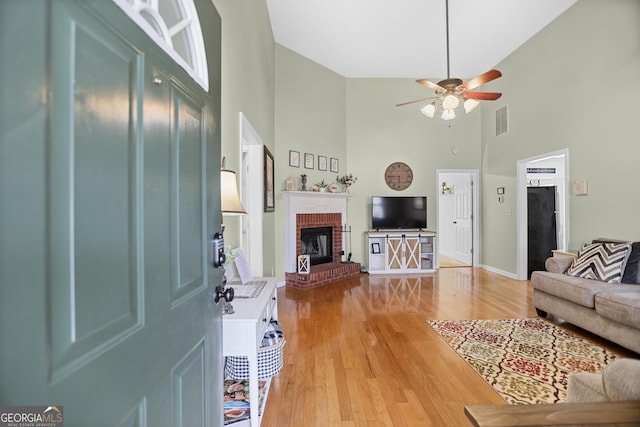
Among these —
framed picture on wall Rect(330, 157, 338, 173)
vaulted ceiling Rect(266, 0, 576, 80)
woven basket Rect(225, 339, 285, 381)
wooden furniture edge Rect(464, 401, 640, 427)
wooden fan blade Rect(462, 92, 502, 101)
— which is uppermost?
vaulted ceiling Rect(266, 0, 576, 80)

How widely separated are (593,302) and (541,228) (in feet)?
9.81

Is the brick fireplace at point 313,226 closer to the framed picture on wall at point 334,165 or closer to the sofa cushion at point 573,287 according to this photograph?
the framed picture on wall at point 334,165

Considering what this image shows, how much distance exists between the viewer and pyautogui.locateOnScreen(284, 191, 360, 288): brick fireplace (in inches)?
195

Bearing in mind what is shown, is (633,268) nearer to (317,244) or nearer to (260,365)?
(260,365)

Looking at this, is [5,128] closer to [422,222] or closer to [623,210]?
[623,210]

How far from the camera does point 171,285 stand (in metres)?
0.89

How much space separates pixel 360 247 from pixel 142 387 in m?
5.62

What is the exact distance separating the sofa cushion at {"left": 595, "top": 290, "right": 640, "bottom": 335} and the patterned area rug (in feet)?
1.08

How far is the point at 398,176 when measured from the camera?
632 centimetres

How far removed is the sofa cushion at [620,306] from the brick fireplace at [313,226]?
338cm

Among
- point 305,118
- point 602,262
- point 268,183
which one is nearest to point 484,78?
point 602,262

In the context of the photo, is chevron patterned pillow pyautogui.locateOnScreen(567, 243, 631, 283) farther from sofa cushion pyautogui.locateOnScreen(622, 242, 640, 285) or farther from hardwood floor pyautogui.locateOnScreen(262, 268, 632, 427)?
hardwood floor pyautogui.locateOnScreen(262, 268, 632, 427)

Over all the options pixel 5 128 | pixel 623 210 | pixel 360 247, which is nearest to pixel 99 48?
pixel 5 128

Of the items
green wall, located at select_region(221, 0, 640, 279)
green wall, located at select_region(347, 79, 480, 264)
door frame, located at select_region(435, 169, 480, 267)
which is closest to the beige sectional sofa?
green wall, located at select_region(221, 0, 640, 279)
